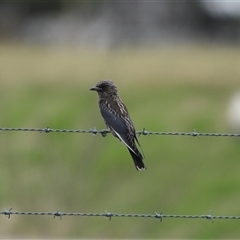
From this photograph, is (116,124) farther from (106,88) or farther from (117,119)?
(106,88)

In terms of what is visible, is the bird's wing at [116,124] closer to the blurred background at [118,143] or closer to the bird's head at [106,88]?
the bird's head at [106,88]

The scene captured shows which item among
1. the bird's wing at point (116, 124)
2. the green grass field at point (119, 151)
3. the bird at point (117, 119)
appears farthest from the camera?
the green grass field at point (119, 151)

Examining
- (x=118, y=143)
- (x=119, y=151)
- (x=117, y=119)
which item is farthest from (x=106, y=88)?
(x=118, y=143)

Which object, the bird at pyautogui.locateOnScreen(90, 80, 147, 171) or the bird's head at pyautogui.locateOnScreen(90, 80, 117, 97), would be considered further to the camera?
the bird's head at pyautogui.locateOnScreen(90, 80, 117, 97)

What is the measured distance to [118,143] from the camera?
2236 centimetres

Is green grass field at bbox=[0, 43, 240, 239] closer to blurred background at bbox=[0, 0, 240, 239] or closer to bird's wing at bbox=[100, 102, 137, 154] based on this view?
blurred background at bbox=[0, 0, 240, 239]

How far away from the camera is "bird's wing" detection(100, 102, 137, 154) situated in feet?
32.1

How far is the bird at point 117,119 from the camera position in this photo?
30.9 feet

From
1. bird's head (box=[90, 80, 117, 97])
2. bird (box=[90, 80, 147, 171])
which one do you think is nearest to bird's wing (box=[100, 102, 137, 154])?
bird (box=[90, 80, 147, 171])

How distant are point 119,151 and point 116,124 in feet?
39.2

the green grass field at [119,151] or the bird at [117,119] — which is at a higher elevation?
the green grass field at [119,151]

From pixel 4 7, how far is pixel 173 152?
3658 centimetres

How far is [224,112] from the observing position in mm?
24766

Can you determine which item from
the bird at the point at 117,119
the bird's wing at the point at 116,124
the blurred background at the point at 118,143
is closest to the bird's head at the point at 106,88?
the bird at the point at 117,119
